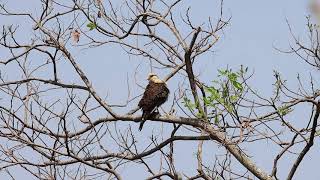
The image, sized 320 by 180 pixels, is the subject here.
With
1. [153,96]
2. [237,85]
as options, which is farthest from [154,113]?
[237,85]

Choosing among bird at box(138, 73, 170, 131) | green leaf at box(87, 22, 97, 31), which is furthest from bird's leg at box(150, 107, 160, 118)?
green leaf at box(87, 22, 97, 31)

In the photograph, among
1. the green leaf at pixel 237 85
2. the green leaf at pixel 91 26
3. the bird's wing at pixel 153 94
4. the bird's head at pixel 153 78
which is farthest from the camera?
the bird's head at pixel 153 78

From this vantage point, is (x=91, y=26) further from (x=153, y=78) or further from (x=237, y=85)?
(x=237, y=85)

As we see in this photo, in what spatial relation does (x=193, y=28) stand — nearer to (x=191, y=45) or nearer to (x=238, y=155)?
(x=191, y=45)

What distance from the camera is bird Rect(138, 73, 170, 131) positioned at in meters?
5.52

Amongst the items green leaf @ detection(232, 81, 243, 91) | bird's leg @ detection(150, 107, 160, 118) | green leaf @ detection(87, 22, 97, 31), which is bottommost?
green leaf @ detection(232, 81, 243, 91)

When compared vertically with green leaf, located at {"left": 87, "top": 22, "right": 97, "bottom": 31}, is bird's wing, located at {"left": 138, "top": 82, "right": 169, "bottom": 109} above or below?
below

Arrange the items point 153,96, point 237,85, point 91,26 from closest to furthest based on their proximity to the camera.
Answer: point 237,85, point 91,26, point 153,96

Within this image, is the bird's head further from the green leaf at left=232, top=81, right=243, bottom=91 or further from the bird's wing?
the green leaf at left=232, top=81, right=243, bottom=91

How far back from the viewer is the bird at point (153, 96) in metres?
5.52

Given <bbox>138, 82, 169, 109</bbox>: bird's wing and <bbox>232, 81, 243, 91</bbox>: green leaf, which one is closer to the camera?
<bbox>232, 81, 243, 91</bbox>: green leaf

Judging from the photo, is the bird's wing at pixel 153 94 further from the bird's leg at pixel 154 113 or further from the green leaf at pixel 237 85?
the green leaf at pixel 237 85

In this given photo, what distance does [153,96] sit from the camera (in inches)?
228

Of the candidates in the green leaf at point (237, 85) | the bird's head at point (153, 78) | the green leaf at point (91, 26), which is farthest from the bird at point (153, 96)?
the green leaf at point (237, 85)
